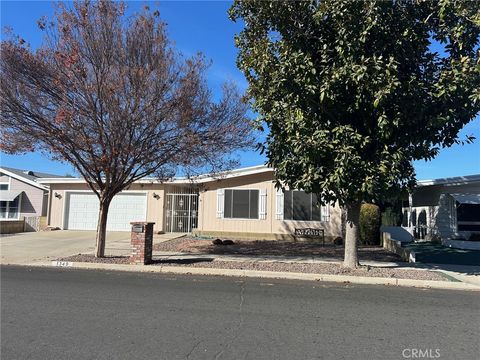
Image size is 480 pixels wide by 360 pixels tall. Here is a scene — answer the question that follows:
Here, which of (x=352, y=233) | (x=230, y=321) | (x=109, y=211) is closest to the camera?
(x=230, y=321)

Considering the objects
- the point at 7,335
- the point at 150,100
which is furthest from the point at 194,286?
the point at 150,100

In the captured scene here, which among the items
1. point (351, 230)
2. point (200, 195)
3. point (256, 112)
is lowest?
point (351, 230)

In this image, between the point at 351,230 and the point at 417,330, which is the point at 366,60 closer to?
the point at 351,230

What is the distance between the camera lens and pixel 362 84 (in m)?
9.62

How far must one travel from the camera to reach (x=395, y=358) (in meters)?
4.94

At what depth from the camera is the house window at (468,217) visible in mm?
18641

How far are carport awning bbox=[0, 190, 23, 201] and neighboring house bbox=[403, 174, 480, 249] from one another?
2347 centimetres

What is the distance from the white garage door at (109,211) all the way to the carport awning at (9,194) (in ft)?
17.1

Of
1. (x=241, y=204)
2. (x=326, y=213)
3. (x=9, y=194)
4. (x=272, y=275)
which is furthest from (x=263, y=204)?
(x=9, y=194)

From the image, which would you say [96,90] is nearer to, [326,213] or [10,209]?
[326,213]

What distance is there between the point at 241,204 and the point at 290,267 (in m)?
9.11

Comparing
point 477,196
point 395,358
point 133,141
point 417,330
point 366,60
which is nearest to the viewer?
point 395,358

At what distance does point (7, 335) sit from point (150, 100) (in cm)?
768

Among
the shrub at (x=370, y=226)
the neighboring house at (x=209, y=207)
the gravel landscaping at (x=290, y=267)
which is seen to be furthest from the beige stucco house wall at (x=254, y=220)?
the gravel landscaping at (x=290, y=267)
